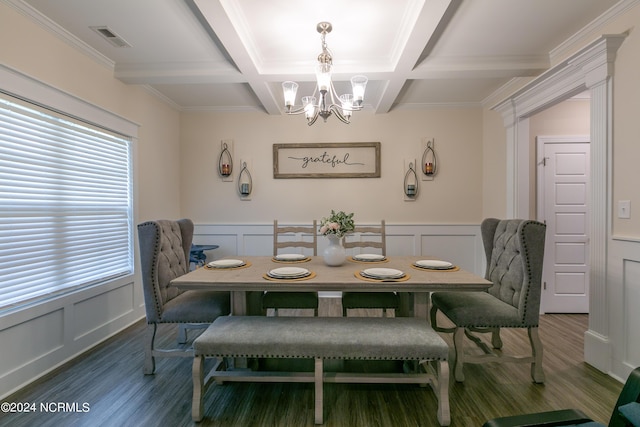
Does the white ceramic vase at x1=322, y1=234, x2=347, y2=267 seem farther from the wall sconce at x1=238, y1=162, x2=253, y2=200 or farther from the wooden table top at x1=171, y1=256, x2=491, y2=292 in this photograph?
the wall sconce at x1=238, y1=162, x2=253, y2=200

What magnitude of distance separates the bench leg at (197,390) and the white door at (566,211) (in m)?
3.51

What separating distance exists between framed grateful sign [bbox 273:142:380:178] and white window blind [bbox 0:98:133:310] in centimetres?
171

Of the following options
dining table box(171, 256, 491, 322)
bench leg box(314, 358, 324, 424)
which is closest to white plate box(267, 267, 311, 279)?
dining table box(171, 256, 491, 322)

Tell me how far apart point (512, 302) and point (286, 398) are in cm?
164

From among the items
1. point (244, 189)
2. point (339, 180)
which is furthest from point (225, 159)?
point (339, 180)

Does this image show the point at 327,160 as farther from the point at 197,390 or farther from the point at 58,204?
the point at 197,390

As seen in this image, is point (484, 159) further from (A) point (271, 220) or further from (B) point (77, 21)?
(B) point (77, 21)

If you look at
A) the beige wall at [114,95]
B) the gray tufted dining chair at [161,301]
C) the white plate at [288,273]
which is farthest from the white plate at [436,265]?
the beige wall at [114,95]

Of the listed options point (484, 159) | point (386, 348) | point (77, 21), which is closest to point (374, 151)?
point (484, 159)

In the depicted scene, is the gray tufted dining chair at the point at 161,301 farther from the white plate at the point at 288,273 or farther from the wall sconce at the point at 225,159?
the wall sconce at the point at 225,159

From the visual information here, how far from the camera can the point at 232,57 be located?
2.39 metres

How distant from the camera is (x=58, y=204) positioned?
7.30ft

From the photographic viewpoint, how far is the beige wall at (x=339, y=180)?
382 cm

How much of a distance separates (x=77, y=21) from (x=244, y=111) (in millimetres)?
1937
